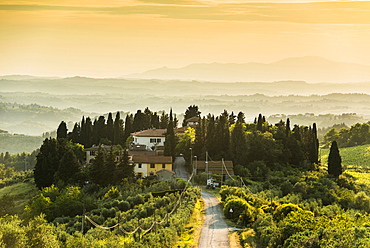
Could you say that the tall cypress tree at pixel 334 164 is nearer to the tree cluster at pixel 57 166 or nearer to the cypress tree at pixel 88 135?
the tree cluster at pixel 57 166

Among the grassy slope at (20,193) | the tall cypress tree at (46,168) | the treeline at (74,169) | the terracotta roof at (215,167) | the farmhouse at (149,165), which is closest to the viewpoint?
the grassy slope at (20,193)

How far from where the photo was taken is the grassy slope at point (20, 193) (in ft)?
182

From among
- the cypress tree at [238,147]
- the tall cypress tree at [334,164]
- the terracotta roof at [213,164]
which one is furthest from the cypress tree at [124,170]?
the tall cypress tree at [334,164]

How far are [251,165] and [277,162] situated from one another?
15.7 ft

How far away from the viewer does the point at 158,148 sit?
247 ft

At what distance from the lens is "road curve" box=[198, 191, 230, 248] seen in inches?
1255

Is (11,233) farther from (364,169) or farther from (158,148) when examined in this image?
(364,169)

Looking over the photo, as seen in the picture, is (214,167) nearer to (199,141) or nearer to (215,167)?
(215,167)

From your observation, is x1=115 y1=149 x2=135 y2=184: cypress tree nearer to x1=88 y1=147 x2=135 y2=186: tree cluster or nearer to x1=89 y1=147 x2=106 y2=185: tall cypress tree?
x1=88 y1=147 x2=135 y2=186: tree cluster

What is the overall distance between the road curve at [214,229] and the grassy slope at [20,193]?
1994 centimetres

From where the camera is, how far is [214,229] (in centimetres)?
3616

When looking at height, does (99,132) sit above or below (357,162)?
above

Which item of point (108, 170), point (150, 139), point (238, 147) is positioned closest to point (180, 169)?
point (238, 147)

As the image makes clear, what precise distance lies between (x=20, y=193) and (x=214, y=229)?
3368 centimetres
